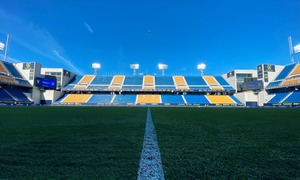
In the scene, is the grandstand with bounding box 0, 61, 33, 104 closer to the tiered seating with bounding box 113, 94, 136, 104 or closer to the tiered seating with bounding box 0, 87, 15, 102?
the tiered seating with bounding box 0, 87, 15, 102

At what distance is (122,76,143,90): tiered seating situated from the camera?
3847 cm

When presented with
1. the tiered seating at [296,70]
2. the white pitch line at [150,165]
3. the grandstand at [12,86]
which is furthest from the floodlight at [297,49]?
the grandstand at [12,86]

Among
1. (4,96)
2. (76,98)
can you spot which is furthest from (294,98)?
(4,96)

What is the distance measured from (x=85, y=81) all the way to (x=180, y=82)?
24.5 metres

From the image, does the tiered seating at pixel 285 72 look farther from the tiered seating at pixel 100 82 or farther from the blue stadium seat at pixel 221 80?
the tiered seating at pixel 100 82

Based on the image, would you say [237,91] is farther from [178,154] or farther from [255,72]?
[178,154]

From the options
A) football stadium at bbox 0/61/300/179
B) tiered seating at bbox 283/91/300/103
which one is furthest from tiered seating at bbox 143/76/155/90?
tiered seating at bbox 283/91/300/103

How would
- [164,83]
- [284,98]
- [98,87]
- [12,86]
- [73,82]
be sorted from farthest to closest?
[164,83], [73,82], [98,87], [12,86], [284,98]

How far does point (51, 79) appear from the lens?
110 feet

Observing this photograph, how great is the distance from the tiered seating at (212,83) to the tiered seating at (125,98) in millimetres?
19006

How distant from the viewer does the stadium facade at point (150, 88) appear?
29375 millimetres

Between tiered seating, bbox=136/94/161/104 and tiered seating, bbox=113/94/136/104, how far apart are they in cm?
127

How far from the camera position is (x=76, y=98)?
113 feet

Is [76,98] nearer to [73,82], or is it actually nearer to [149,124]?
[73,82]
